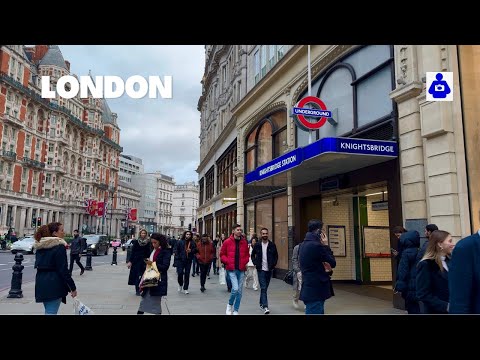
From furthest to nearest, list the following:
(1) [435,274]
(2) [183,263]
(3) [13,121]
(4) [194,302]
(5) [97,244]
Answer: (5) [97,244] → (3) [13,121] → (2) [183,263] → (4) [194,302] → (1) [435,274]

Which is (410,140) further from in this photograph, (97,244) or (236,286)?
(97,244)

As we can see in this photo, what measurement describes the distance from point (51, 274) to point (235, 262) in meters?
3.68

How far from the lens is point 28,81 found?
2386cm

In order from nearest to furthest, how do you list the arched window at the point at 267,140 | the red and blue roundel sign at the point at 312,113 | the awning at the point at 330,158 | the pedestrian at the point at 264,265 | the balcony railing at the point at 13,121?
the pedestrian at the point at 264,265, the awning at the point at 330,158, the red and blue roundel sign at the point at 312,113, the arched window at the point at 267,140, the balcony railing at the point at 13,121

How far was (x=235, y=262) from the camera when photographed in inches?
323

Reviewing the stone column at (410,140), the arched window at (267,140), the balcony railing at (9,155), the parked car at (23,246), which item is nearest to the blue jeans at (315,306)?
the stone column at (410,140)

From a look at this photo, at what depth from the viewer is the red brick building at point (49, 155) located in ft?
79.2

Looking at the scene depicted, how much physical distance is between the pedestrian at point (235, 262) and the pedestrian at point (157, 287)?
1684mm

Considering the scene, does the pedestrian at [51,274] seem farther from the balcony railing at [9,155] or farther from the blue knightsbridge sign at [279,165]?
the balcony railing at [9,155]

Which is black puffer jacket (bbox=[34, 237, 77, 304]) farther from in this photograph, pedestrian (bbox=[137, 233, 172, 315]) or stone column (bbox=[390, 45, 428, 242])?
stone column (bbox=[390, 45, 428, 242])

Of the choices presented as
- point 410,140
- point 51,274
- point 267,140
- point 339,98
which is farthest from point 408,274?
point 267,140
